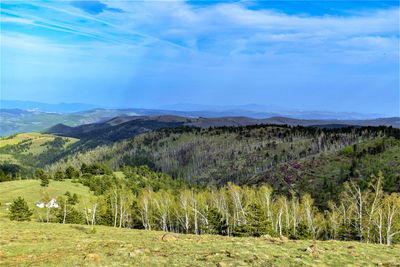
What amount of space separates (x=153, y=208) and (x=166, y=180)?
320 ft

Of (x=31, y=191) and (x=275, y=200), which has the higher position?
(x=31, y=191)

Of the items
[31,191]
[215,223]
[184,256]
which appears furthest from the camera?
[31,191]

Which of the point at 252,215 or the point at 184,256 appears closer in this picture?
the point at 184,256

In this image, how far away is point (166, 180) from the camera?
586 feet

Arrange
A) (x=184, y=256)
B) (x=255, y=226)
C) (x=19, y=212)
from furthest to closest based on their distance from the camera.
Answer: (x=19, y=212)
(x=255, y=226)
(x=184, y=256)

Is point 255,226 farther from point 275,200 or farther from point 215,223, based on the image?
point 275,200

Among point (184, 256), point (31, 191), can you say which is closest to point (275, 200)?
point (31, 191)

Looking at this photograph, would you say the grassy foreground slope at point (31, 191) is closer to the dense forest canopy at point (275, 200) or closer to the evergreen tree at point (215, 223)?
the dense forest canopy at point (275, 200)

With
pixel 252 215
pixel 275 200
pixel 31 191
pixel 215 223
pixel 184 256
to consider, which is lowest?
pixel 275 200

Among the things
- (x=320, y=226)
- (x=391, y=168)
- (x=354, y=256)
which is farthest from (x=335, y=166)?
(x=354, y=256)

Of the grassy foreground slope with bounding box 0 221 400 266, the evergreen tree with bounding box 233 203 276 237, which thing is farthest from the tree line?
the grassy foreground slope with bounding box 0 221 400 266

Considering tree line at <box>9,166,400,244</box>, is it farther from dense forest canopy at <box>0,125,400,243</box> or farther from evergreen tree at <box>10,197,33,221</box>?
evergreen tree at <box>10,197,33,221</box>

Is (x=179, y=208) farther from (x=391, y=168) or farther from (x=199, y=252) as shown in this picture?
(x=391, y=168)

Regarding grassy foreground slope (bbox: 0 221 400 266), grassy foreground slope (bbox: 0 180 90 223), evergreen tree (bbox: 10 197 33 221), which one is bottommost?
grassy foreground slope (bbox: 0 180 90 223)
